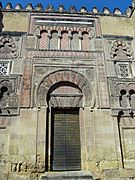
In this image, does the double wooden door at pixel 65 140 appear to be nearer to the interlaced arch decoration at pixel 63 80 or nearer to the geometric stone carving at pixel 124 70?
the interlaced arch decoration at pixel 63 80

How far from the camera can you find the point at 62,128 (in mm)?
Result: 8594

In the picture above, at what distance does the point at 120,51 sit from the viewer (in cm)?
1041

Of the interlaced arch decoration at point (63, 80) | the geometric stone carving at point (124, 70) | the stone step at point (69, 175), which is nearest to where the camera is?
the stone step at point (69, 175)

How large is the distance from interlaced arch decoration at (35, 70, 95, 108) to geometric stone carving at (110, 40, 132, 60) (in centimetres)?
187

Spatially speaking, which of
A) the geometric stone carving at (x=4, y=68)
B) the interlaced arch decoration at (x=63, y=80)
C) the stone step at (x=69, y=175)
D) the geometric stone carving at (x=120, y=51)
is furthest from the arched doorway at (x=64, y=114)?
the geometric stone carving at (x=120, y=51)

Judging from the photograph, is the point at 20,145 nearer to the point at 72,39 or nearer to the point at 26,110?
the point at 26,110

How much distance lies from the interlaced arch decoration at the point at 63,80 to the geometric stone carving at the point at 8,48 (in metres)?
1.78

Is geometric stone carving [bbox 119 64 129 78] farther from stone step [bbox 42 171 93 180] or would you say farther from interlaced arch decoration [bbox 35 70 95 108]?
stone step [bbox 42 171 93 180]

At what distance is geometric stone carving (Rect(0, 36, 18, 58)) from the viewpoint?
9.77 m

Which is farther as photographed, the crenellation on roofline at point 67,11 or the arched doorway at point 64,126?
the crenellation on roofline at point 67,11

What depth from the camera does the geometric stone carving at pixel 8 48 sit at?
9773 mm

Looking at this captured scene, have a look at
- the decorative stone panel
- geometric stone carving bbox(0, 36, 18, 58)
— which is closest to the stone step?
the decorative stone panel

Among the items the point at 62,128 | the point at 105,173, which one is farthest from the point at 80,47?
the point at 105,173

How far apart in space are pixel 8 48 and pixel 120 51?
4.71m
